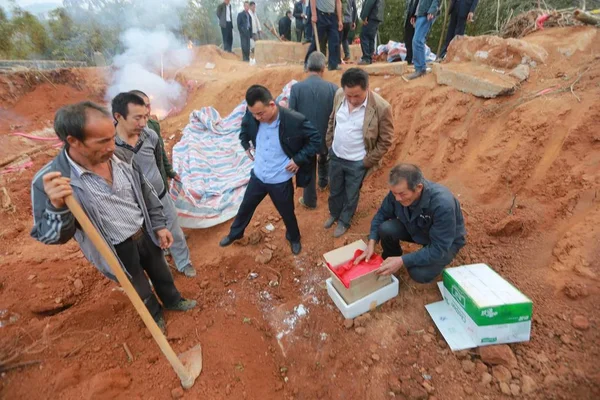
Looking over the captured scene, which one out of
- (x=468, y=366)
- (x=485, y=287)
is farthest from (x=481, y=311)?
(x=468, y=366)

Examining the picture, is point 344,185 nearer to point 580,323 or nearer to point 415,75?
point 580,323

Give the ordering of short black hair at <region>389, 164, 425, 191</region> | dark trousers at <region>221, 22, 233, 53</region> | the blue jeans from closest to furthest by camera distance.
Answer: short black hair at <region>389, 164, 425, 191</region>, the blue jeans, dark trousers at <region>221, 22, 233, 53</region>

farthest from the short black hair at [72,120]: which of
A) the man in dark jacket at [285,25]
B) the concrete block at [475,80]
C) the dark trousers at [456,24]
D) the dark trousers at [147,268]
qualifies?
the man in dark jacket at [285,25]

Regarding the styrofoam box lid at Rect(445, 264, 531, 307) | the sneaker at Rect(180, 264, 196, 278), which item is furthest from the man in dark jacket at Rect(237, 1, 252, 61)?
the styrofoam box lid at Rect(445, 264, 531, 307)

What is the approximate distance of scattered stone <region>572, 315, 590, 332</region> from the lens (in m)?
2.12

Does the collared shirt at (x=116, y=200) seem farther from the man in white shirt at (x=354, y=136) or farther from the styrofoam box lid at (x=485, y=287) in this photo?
the styrofoam box lid at (x=485, y=287)

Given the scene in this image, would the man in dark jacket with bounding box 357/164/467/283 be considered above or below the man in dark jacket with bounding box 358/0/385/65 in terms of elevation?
below

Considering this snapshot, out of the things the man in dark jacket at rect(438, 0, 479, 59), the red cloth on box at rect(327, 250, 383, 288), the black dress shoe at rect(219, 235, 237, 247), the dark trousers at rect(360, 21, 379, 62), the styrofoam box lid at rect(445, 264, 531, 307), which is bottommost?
the black dress shoe at rect(219, 235, 237, 247)

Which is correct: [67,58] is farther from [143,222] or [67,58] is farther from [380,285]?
[380,285]

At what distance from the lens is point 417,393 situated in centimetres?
202

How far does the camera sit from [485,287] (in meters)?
2.22

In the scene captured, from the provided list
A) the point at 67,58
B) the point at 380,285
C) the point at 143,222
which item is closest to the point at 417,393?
the point at 380,285

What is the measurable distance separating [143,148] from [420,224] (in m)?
2.44

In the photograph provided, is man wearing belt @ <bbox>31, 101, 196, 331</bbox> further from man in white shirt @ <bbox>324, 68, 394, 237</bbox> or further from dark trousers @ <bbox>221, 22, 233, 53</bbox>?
dark trousers @ <bbox>221, 22, 233, 53</bbox>
